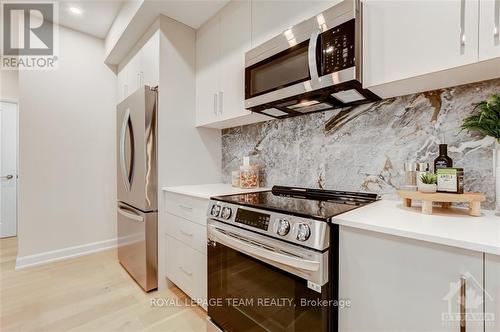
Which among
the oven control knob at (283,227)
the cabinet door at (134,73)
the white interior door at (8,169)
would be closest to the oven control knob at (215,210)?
the oven control knob at (283,227)

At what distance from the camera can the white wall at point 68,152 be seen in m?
2.57

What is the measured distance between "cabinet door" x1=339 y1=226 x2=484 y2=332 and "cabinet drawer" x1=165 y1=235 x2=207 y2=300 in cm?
99

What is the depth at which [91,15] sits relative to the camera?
8.29 feet

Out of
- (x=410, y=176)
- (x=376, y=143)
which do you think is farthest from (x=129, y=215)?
(x=410, y=176)

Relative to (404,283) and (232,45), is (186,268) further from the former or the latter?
(232,45)

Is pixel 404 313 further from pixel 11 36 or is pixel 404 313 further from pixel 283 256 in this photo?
pixel 11 36

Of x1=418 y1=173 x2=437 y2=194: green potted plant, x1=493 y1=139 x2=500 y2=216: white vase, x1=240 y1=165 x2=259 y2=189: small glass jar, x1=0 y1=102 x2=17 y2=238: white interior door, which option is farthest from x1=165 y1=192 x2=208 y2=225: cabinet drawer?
x1=0 y1=102 x2=17 y2=238: white interior door

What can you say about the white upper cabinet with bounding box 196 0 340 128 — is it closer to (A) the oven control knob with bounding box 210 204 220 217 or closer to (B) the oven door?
(A) the oven control knob with bounding box 210 204 220 217

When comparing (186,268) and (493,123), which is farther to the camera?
(186,268)

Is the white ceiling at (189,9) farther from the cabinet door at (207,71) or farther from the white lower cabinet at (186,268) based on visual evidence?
the white lower cabinet at (186,268)

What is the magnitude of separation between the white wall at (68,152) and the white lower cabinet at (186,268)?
5.11 feet

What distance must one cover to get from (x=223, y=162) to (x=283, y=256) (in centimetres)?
157

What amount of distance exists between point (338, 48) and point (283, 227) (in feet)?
2.96

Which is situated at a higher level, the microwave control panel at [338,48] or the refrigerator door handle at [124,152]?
the microwave control panel at [338,48]
